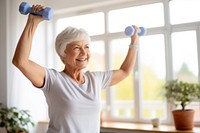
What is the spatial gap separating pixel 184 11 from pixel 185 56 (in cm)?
59

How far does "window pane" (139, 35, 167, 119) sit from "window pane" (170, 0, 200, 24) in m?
0.32

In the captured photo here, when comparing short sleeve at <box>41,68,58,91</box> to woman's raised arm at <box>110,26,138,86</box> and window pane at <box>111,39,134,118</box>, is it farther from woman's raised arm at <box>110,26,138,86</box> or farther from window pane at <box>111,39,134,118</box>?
window pane at <box>111,39,134,118</box>

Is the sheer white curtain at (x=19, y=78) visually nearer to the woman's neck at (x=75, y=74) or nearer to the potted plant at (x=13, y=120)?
the potted plant at (x=13, y=120)

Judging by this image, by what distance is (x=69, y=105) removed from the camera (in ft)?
4.28

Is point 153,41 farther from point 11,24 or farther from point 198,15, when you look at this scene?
point 11,24

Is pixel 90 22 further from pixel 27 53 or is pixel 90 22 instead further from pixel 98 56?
pixel 27 53

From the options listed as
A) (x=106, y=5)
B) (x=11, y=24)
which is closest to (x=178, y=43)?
(x=106, y=5)

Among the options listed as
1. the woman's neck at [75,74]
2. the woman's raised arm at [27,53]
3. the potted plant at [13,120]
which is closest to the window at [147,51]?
the potted plant at [13,120]

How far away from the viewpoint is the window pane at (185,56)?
343cm

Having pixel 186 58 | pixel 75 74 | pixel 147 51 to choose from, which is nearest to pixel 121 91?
pixel 147 51

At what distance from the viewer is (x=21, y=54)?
1.09 metres

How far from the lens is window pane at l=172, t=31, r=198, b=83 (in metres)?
3.43

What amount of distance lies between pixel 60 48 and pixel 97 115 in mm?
399

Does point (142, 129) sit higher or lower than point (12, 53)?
lower
